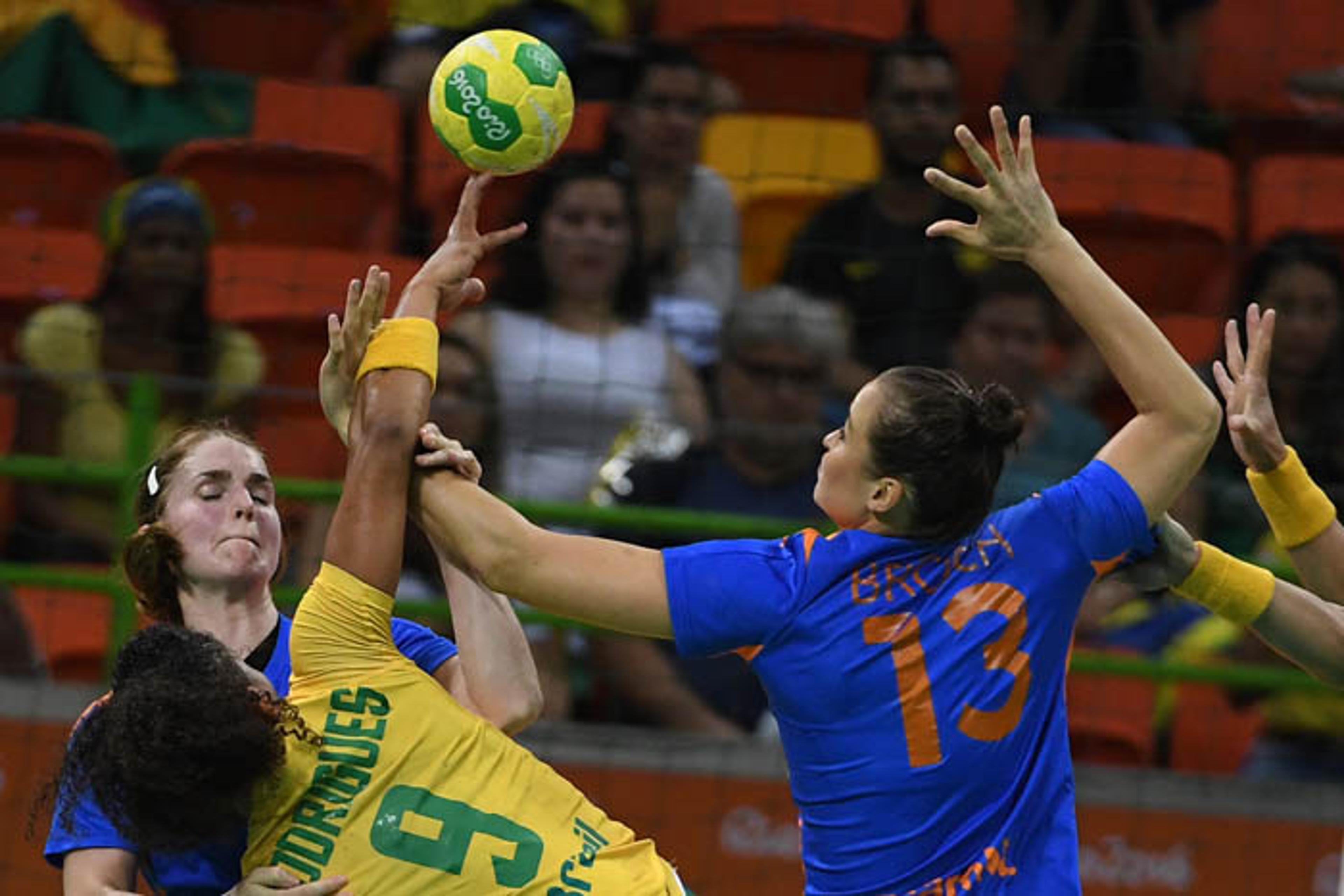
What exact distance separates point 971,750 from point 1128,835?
2784mm

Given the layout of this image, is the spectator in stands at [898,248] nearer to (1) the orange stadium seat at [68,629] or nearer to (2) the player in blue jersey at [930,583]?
(1) the orange stadium seat at [68,629]

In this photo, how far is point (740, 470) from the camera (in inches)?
234

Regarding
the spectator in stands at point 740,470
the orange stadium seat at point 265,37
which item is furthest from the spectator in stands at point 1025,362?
the orange stadium seat at point 265,37

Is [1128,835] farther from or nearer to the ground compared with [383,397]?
nearer to the ground

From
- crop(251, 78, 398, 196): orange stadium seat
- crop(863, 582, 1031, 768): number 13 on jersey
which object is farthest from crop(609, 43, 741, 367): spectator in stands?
crop(863, 582, 1031, 768): number 13 on jersey

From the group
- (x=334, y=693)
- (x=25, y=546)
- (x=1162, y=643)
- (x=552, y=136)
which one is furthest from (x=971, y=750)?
(x=25, y=546)

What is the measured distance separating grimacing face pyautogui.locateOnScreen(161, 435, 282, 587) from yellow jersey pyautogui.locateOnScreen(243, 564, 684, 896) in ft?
1.14

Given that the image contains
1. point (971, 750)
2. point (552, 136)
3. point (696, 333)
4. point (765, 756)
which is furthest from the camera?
point (696, 333)

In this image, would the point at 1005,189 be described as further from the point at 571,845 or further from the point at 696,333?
the point at 696,333

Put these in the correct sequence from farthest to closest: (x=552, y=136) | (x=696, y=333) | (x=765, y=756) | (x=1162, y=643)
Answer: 1. (x=696, y=333)
2. (x=1162, y=643)
3. (x=765, y=756)
4. (x=552, y=136)

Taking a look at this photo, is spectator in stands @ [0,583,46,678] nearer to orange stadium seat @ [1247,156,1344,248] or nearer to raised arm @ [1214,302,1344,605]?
raised arm @ [1214,302,1344,605]

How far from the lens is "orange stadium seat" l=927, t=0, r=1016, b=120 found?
23.6 feet

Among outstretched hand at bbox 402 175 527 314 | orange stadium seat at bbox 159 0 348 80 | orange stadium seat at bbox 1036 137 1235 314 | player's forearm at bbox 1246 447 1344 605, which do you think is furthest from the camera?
orange stadium seat at bbox 159 0 348 80

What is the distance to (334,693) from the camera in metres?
3.07
